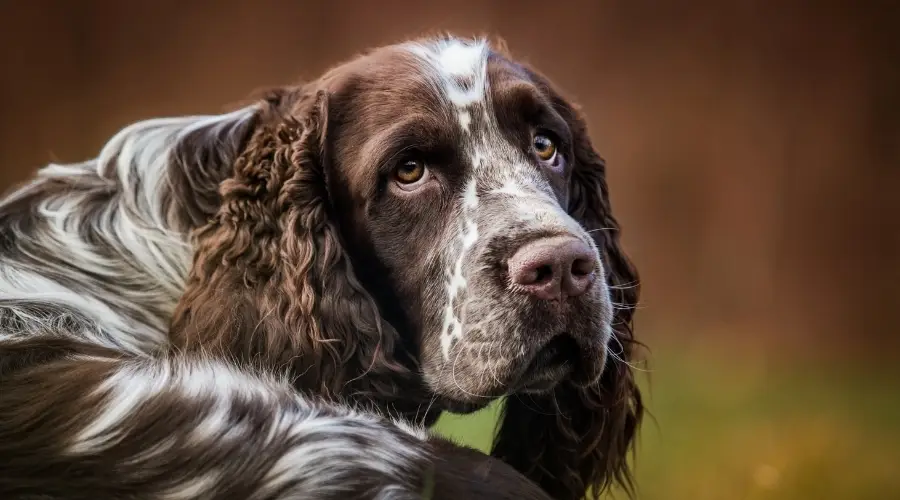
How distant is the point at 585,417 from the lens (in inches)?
95.9

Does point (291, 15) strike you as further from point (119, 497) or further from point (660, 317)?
point (119, 497)

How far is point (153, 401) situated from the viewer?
5.31 ft

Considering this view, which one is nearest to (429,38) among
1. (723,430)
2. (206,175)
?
(206,175)

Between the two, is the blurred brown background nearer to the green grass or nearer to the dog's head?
the green grass

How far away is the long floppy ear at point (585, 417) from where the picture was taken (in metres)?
2.42

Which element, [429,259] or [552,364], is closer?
[552,364]

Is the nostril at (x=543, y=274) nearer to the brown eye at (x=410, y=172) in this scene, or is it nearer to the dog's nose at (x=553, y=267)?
the dog's nose at (x=553, y=267)

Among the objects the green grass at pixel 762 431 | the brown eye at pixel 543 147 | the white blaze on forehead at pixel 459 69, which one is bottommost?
the green grass at pixel 762 431

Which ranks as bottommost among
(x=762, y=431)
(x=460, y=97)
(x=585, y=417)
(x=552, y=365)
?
(x=762, y=431)

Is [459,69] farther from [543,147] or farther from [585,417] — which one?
[585,417]

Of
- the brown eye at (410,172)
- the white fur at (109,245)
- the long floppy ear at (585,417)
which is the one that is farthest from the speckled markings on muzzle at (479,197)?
the white fur at (109,245)

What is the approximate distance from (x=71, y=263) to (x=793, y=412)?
205cm

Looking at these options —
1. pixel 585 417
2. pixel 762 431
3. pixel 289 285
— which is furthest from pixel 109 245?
pixel 762 431

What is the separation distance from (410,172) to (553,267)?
1.58ft
